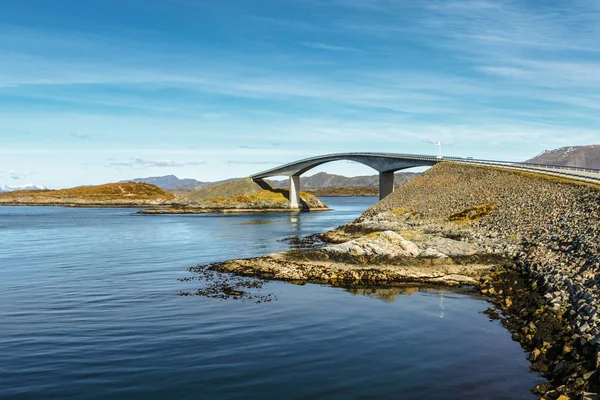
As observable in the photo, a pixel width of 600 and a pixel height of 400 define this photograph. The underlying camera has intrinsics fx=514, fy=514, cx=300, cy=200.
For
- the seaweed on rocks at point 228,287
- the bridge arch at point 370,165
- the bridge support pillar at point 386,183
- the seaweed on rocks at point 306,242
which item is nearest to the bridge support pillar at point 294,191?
the bridge arch at point 370,165

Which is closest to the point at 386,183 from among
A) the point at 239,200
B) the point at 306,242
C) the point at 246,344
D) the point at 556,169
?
the point at 556,169

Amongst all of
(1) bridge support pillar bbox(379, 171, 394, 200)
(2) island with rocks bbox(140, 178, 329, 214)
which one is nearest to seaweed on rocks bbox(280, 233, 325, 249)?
(1) bridge support pillar bbox(379, 171, 394, 200)

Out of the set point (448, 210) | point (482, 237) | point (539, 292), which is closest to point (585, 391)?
point (539, 292)

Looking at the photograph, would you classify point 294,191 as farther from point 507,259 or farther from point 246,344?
point 246,344

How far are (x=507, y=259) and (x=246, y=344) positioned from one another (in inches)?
857

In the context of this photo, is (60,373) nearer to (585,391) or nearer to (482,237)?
(585,391)

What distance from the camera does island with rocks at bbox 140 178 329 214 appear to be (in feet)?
433

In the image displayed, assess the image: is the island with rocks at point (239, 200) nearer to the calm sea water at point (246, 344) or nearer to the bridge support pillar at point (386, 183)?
the bridge support pillar at point (386, 183)

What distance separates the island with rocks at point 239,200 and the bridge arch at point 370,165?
3.74 meters

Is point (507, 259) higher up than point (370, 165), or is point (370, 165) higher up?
point (370, 165)

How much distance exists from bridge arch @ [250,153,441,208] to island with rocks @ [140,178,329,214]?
3.74m

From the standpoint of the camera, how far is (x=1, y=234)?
230 ft

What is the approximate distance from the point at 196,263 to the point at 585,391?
32.1m

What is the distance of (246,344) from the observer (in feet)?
62.0
